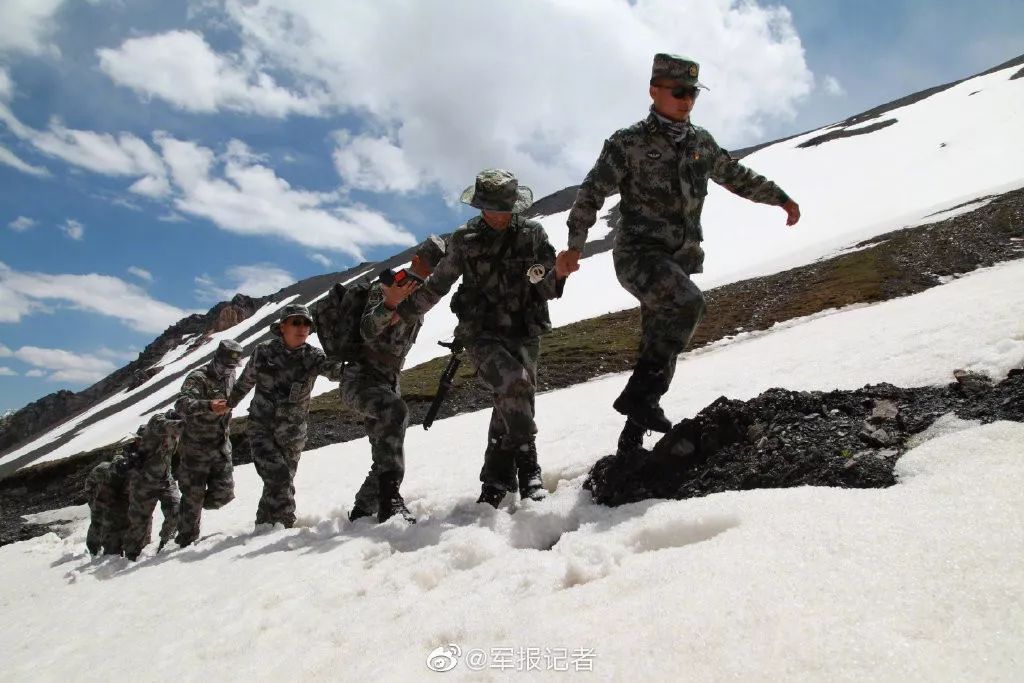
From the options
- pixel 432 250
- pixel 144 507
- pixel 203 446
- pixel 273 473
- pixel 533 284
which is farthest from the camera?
pixel 144 507

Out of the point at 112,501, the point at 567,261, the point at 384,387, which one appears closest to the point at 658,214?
the point at 567,261

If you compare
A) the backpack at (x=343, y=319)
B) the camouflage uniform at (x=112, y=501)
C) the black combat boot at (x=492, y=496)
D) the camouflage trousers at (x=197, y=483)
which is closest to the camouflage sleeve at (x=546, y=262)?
the black combat boot at (x=492, y=496)

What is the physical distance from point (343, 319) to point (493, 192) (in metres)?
2.77

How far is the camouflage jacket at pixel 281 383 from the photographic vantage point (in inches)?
356

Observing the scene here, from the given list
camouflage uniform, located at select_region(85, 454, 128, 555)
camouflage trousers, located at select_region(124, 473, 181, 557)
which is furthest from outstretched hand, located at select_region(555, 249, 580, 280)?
camouflage uniform, located at select_region(85, 454, 128, 555)

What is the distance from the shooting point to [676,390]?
1220cm

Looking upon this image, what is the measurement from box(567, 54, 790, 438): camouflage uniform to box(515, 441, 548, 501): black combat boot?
3.33ft

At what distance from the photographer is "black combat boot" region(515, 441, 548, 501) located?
19.3ft

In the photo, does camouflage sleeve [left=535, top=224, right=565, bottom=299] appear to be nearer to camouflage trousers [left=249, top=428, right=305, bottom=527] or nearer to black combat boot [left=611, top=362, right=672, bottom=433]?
black combat boot [left=611, top=362, right=672, bottom=433]

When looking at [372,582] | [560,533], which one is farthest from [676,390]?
[372,582]

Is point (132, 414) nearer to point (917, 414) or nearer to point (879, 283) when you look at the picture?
point (879, 283)

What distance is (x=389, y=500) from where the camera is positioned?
267 inches

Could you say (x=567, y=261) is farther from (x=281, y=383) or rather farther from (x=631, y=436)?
(x=281, y=383)

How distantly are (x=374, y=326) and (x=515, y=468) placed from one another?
2.07m
